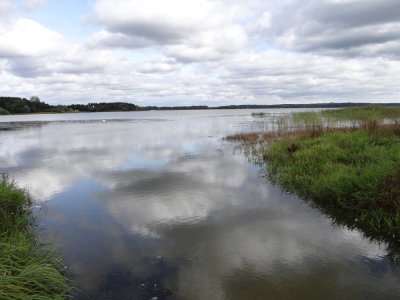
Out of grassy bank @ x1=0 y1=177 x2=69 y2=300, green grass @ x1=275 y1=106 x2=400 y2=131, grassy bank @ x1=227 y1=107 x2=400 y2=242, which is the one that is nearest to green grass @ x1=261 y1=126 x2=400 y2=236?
grassy bank @ x1=227 y1=107 x2=400 y2=242

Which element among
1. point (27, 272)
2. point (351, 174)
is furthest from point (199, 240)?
point (351, 174)

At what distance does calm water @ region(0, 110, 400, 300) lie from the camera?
650 centimetres

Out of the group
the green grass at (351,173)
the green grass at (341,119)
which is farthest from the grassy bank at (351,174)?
the green grass at (341,119)

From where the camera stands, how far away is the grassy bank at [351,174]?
9109 millimetres

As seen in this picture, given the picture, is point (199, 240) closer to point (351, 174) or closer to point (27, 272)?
point (27, 272)

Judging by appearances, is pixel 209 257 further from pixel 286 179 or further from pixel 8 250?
pixel 286 179

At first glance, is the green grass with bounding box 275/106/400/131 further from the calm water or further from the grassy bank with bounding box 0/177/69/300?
the grassy bank with bounding box 0/177/69/300

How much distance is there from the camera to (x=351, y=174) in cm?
1108

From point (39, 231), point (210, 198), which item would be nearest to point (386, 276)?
point (210, 198)

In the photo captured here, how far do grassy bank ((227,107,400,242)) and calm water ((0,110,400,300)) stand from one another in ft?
2.04

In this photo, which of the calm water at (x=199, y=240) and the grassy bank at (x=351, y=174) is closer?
the calm water at (x=199, y=240)

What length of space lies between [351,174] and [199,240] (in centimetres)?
561

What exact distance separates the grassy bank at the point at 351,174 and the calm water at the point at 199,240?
623 mm

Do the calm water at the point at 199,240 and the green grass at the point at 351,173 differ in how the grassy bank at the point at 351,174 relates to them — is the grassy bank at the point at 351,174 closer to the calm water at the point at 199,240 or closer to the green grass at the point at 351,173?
the green grass at the point at 351,173
